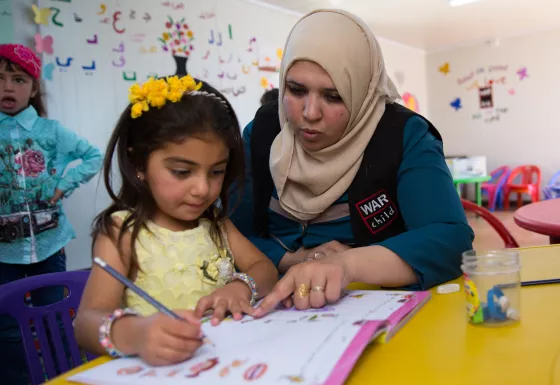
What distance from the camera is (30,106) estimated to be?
8.48 feet

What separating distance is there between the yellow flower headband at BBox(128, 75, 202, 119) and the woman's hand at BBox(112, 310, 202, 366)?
0.52 meters

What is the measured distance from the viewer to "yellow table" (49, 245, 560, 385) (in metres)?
0.59

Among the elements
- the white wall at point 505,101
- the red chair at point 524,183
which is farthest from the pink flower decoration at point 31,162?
the white wall at point 505,101

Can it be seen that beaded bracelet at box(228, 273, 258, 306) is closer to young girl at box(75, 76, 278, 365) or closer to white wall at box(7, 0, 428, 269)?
young girl at box(75, 76, 278, 365)

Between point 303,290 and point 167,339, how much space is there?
11.2 inches

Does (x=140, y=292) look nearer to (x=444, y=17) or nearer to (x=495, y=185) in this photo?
(x=444, y=17)

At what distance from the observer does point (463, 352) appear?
0.67 meters

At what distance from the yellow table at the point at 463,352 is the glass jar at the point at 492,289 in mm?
19

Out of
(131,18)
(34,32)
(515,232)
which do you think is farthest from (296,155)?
(515,232)

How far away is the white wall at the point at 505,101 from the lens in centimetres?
787

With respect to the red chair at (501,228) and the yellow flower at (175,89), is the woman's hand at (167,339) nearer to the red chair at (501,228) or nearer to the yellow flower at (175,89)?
the yellow flower at (175,89)

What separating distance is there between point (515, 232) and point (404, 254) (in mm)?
5256

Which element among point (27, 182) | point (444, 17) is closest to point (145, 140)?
point (27, 182)

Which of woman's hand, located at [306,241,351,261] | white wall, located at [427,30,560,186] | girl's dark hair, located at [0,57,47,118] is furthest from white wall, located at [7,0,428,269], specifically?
white wall, located at [427,30,560,186]
